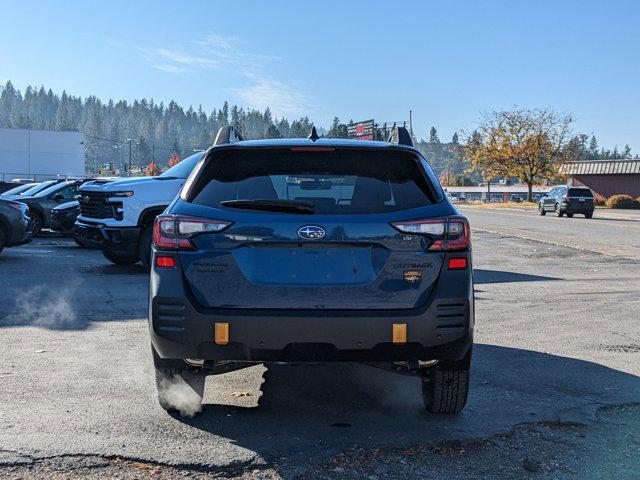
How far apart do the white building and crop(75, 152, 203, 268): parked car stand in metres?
74.1

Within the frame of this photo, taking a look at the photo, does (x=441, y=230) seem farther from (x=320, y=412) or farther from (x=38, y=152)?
(x=38, y=152)

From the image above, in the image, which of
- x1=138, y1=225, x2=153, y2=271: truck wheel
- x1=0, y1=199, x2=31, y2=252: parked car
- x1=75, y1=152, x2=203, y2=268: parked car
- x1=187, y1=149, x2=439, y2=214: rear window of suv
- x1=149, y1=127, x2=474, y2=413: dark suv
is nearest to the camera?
x1=149, y1=127, x2=474, y2=413: dark suv

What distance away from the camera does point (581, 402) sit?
199 inches

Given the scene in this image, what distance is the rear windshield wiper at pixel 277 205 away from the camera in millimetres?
4012

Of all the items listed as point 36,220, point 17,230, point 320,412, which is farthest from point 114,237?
point 36,220

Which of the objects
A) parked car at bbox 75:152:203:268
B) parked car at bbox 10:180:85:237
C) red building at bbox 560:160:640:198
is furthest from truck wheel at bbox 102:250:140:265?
red building at bbox 560:160:640:198

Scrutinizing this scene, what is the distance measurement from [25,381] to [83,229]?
279 inches

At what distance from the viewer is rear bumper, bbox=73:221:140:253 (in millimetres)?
11633

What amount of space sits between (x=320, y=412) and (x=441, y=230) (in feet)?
5.16

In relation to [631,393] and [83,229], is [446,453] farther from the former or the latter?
[83,229]

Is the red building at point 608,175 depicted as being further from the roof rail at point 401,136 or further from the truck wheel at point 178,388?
the truck wheel at point 178,388

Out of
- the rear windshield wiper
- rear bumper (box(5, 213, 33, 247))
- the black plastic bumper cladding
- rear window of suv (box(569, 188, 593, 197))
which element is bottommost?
rear bumper (box(5, 213, 33, 247))

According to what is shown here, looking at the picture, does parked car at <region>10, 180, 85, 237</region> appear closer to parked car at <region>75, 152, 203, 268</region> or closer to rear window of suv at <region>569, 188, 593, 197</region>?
parked car at <region>75, 152, 203, 268</region>

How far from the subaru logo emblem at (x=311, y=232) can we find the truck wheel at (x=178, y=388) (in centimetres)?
115
